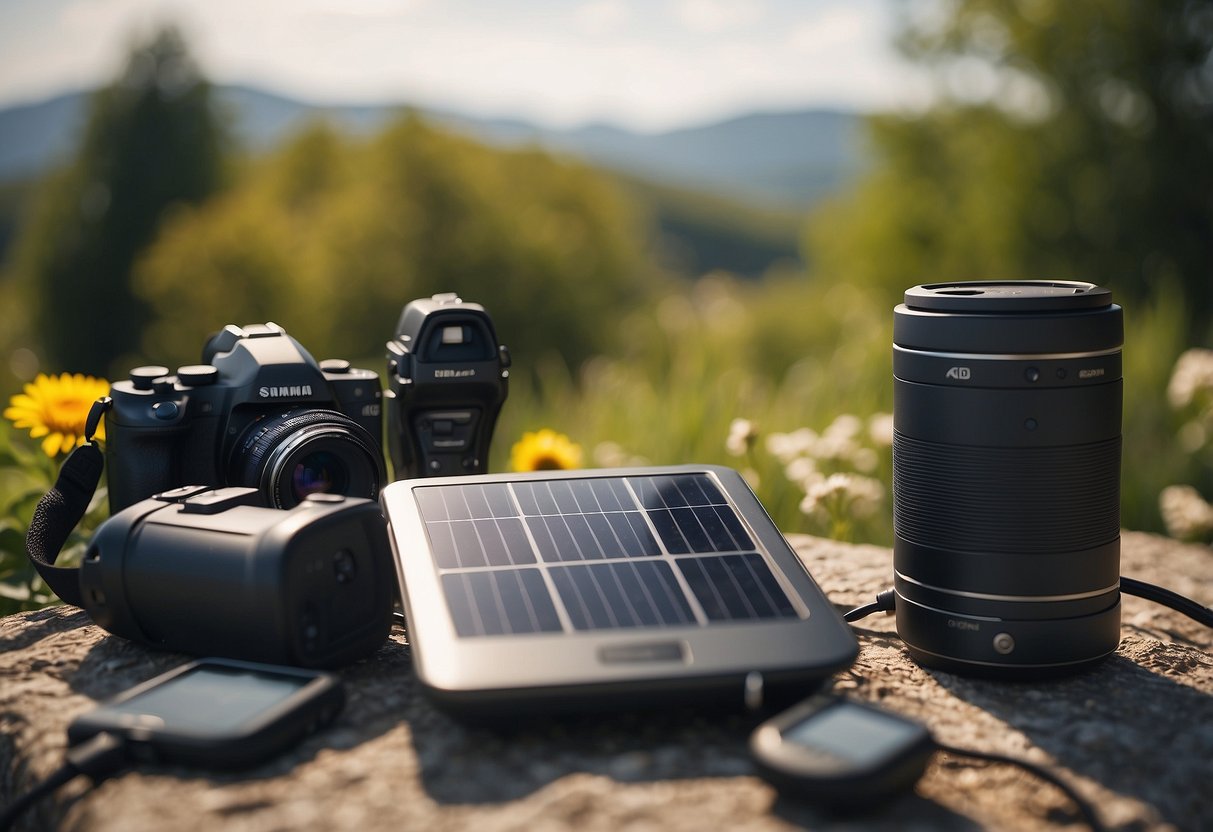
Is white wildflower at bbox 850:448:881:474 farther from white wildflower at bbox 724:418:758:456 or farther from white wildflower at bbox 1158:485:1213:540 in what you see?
white wildflower at bbox 1158:485:1213:540

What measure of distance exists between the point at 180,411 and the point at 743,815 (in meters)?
1.60

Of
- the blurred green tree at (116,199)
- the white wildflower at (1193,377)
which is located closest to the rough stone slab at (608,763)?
the white wildflower at (1193,377)

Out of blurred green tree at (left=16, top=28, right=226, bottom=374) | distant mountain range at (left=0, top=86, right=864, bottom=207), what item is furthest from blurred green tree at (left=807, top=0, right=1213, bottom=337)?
blurred green tree at (left=16, top=28, right=226, bottom=374)

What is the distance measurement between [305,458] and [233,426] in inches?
8.1

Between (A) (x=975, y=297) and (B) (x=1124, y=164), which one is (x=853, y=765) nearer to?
(A) (x=975, y=297)

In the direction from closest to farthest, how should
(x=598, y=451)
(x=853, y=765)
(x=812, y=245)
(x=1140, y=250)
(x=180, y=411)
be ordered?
(x=853, y=765) < (x=180, y=411) < (x=598, y=451) < (x=1140, y=250) < (x=812, y=245)

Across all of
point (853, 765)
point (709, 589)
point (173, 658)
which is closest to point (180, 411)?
point (173, 658)

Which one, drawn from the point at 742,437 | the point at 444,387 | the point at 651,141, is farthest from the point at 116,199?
the point at 651,141

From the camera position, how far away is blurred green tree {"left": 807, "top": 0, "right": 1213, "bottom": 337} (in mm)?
14000

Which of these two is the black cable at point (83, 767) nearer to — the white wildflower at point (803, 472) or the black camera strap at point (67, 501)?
the black camera strap at point (67, 501)

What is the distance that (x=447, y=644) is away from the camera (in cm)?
175

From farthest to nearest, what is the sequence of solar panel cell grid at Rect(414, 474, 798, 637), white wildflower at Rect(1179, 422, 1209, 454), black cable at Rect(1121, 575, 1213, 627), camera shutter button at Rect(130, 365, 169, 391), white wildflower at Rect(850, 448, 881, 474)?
1. white wildflower at Rect(1179, 422, 1209, 454)
2. white wildflower at Rect(850, 448, 881, 474)
3. camera shutter button at Rect(130, 365, 169, 391)
4. black cable at Rect(1121, 575, 1213, 627)
5. solar panel cell grid at Rect(414, 474, 798, 637)

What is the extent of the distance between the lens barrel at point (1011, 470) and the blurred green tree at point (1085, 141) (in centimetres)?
1143

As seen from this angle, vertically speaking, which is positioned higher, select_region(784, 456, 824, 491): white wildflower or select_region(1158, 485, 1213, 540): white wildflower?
select_region(784, 456, 824, 491): white wildflower
